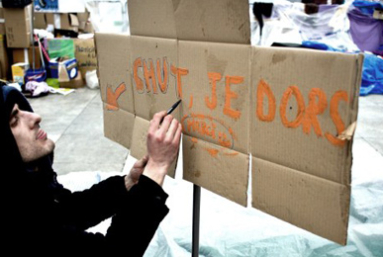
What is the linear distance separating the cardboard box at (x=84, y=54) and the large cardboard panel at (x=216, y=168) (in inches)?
201

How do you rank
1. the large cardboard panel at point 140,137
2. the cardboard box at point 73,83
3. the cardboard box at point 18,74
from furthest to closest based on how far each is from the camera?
the cardboard box at point 73,83 < the cardboard box at point 18,74 < the large cardboard panel at point 140,137

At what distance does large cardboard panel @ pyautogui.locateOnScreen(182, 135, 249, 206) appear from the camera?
973 mm

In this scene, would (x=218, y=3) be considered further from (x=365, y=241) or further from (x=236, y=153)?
(x=365, y=241)

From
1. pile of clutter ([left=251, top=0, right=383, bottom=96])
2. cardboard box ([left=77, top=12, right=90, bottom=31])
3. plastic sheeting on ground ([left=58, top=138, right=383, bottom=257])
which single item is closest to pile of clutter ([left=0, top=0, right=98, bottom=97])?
cardboard box ([left=77, top=12, right=90, bottom=31])

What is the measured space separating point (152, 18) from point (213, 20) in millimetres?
239

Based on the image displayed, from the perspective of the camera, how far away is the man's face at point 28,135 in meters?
0.98

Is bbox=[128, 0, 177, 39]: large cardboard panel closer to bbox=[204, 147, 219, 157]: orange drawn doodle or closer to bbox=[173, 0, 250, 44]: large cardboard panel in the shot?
bbox=[173, 0, 250, 44]: large cardboard panel

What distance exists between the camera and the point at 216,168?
1.02m

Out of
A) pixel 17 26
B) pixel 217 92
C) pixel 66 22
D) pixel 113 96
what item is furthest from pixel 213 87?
pixel 66 22

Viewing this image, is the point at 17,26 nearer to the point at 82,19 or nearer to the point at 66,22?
the point at 66,22

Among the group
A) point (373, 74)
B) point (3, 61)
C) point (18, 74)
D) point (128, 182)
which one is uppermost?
point (128, 182)

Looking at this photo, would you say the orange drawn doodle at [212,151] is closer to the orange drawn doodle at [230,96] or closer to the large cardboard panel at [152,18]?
the orange drawn doodle at [230,96]

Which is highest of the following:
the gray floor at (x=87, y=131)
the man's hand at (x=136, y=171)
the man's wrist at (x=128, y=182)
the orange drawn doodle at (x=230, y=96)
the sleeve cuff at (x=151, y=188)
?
the orange drawn doodle at (x=230, y=96)

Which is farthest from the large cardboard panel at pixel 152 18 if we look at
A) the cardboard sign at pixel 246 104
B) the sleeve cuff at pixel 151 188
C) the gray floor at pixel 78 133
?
the gray floor at pixel 78 133
